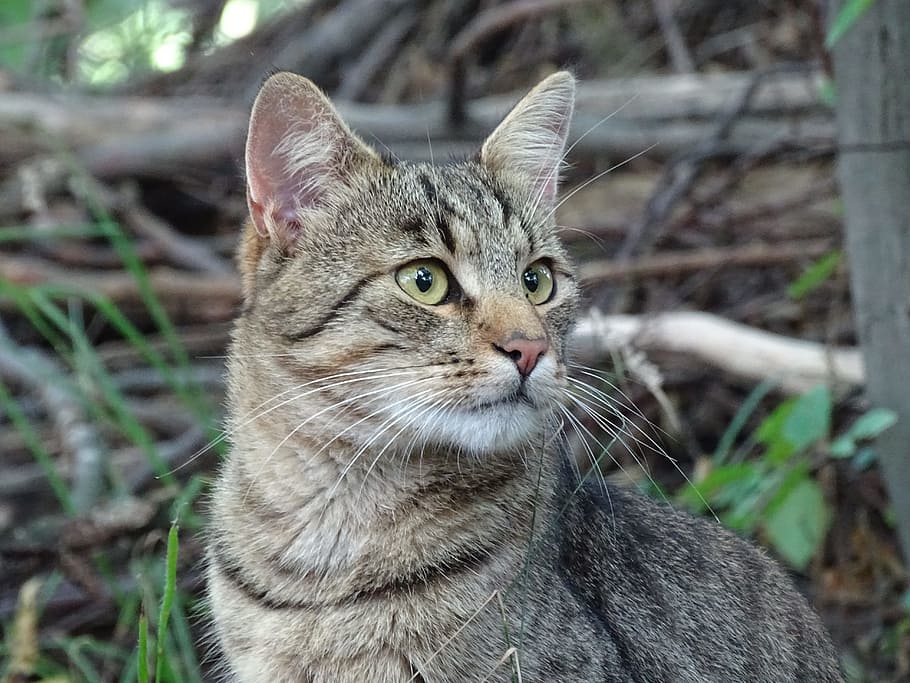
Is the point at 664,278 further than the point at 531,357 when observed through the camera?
Yes

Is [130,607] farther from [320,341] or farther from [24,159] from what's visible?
[24,159]

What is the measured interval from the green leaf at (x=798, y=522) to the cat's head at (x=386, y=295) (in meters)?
1.20

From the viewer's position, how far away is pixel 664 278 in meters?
5.27

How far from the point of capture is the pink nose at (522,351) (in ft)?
7.92

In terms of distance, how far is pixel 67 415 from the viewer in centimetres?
455

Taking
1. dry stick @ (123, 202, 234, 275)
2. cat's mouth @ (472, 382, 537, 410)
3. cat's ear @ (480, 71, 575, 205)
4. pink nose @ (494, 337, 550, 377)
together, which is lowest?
cat's mouth @ (472, 382, 537, 410)

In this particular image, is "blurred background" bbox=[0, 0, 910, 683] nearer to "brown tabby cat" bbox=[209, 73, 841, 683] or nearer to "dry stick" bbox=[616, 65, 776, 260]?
"dry stick" bbox=[616, 65, 776, 260]

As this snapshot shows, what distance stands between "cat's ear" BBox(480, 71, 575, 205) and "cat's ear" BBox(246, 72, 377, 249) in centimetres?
38

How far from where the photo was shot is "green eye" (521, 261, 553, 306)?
2.80m

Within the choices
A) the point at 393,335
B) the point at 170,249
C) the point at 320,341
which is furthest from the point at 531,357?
the point at 170,249

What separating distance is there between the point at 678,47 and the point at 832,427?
9.72ft

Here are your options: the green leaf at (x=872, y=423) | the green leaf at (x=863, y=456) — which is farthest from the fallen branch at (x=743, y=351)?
the green leaf at (x=872, y=423)

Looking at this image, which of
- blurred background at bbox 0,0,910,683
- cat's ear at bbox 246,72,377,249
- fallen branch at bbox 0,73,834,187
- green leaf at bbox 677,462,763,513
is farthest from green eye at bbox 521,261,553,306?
fallen branch at bbox 0,73,834,187

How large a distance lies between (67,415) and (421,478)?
241 cm
